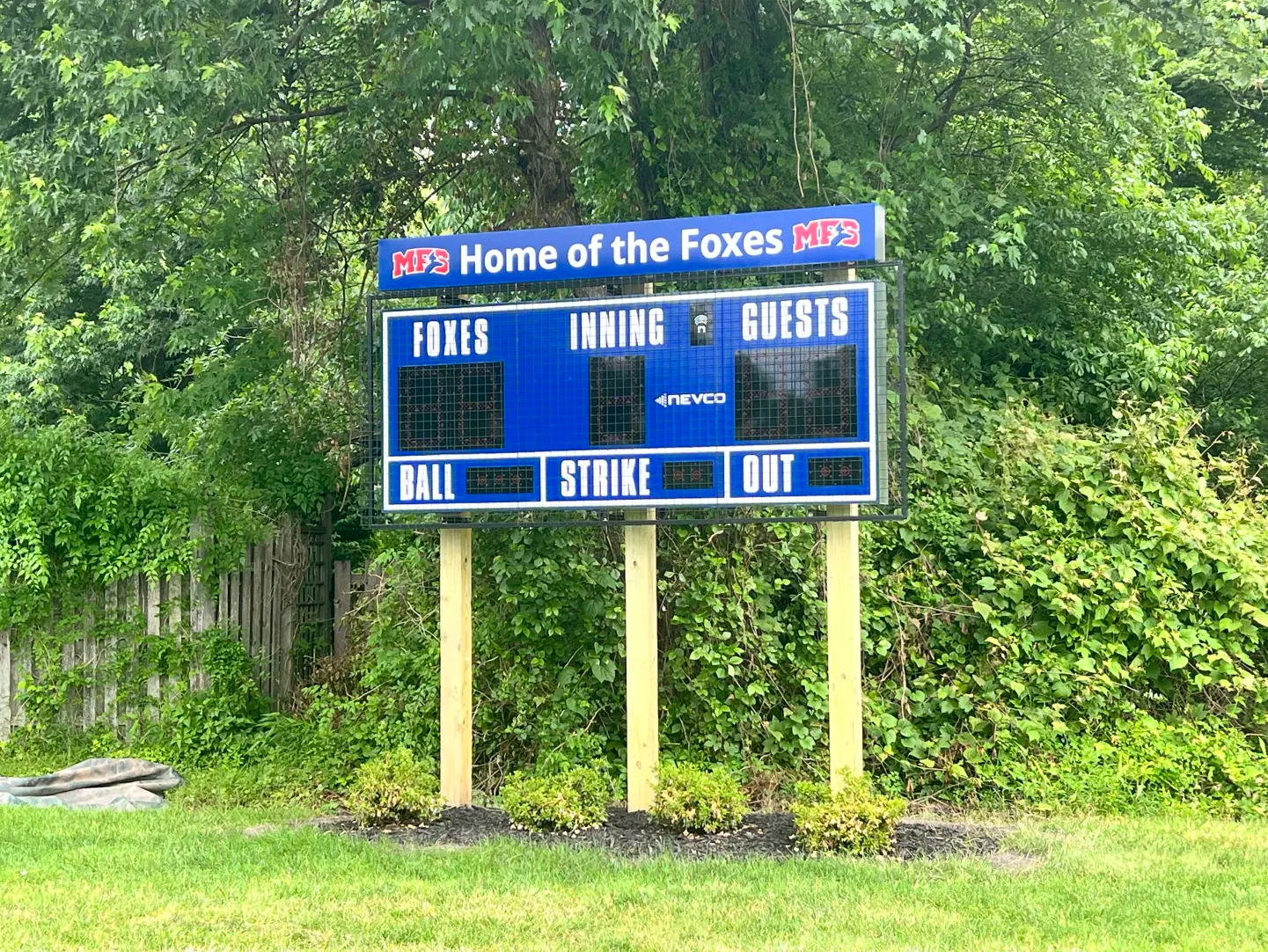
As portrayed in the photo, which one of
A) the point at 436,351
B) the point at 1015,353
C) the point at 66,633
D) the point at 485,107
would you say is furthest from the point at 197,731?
the point at 1015,353

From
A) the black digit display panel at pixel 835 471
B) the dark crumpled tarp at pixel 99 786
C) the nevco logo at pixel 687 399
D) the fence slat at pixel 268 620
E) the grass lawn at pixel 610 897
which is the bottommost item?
the grass lawn at pixel 610 897

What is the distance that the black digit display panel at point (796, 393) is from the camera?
7.58 metres

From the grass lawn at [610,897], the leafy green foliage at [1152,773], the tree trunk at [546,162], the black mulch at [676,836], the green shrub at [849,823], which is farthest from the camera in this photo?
the tree trunk at [546,162]

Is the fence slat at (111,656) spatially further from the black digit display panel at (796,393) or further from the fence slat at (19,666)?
the black digit display panel at (796,393)

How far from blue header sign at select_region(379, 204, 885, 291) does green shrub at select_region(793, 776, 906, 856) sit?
10.5 ft

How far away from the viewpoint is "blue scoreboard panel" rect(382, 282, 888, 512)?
24.9ft

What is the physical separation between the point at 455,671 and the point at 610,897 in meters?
2.61

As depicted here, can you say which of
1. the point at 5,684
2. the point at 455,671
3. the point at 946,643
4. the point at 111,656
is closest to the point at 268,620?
the point at 111,656

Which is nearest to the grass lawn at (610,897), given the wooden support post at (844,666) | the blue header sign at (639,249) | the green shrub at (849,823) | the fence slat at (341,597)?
the green shrub at (849,823)

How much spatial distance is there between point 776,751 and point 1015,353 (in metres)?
4.78

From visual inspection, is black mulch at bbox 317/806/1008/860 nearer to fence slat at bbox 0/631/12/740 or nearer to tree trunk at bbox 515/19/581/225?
fence slat at bbox 0/631/12/740

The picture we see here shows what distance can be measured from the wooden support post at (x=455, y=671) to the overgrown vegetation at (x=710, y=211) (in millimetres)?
789

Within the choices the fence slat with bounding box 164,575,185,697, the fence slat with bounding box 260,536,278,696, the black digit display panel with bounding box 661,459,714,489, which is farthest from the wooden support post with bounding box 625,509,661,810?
the fence slat with bounding box 164,575,185,697

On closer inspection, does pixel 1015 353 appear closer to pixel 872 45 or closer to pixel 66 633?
pixel 872 45
